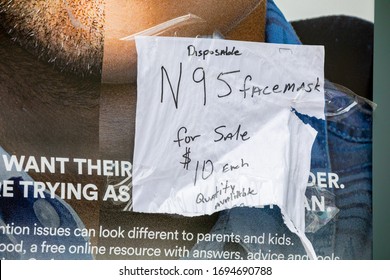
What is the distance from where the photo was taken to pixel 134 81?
4.28 metres

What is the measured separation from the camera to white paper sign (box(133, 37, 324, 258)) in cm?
427

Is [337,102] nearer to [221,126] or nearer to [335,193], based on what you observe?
[335,193]

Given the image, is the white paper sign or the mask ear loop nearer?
the white paper sign

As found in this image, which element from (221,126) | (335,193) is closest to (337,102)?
(335,193)

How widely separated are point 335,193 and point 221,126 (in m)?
0.78

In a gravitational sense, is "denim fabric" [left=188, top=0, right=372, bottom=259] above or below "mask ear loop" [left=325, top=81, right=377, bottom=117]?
below

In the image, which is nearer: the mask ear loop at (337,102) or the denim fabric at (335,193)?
the denim fabric at (335,193)

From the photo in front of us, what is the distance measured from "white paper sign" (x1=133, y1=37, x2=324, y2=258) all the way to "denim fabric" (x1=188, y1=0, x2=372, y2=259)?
7 cm

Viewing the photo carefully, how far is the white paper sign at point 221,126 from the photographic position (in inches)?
168

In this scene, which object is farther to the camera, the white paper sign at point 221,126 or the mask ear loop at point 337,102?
the mask ear loop at point 337,102

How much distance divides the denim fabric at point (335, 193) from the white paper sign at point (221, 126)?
67mm

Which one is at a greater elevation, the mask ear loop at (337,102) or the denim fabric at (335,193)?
the mask ear loop at (337,102)

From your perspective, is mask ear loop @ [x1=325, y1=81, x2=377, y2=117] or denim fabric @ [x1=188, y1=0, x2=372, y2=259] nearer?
denim fabric @ [x1=188, y1=0, x2=372, y2=259]

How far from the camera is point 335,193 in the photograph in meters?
4.45
